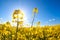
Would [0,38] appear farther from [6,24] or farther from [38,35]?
[38,35]

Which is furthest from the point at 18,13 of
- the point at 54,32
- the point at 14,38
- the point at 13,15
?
the point at 54,32

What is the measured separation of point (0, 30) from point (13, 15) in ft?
4.85

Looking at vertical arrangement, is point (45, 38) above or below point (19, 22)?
below

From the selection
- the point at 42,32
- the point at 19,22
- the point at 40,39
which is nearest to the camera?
the point at 19,22

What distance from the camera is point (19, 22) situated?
34.8 feet

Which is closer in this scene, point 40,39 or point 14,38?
point 14,38

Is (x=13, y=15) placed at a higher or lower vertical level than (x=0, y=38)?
higher

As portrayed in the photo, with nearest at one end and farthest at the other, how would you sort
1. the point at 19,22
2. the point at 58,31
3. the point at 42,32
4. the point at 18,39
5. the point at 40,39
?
1. the point at 18,39
2. the point at 19,22
3. the point at 40,39
4. the point at 42,32
5. the point at 58,31

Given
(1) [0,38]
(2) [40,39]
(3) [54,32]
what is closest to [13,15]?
(1) [0,38]

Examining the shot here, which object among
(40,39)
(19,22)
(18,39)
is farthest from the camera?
(40,39)

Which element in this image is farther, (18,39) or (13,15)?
(13,15)

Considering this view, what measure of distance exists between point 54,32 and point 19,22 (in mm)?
5822

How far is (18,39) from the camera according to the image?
966cm

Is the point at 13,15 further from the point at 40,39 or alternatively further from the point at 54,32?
the point at 54,32
